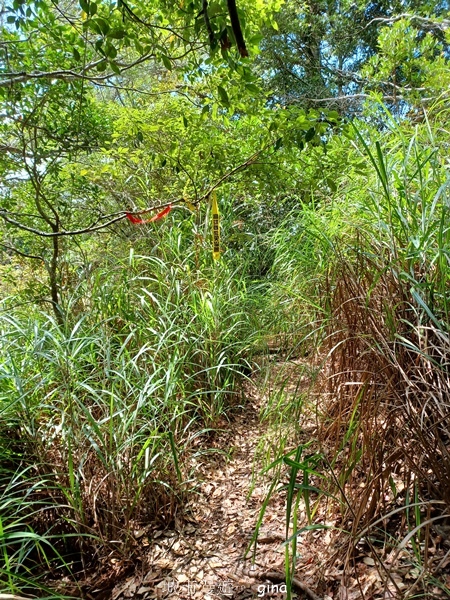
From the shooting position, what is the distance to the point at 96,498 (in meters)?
1.32

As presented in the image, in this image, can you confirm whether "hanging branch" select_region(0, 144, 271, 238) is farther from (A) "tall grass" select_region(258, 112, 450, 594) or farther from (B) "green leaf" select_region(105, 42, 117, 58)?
(A) "tall grass" select_region(258, 112, 450, 594)

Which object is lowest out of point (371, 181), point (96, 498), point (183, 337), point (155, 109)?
point (96, 498)

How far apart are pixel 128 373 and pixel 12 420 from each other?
18.4 inches

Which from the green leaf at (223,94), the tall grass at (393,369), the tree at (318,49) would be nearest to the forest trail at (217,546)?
the tall grass at (393,369)

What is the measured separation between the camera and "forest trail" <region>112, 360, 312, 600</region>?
1.17 meters

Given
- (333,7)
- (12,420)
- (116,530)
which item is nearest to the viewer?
(116,530)

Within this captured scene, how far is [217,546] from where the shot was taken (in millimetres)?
1342

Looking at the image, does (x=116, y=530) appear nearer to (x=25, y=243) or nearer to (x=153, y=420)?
(x=153, y=420)

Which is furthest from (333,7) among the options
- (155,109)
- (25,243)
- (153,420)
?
(153,420)

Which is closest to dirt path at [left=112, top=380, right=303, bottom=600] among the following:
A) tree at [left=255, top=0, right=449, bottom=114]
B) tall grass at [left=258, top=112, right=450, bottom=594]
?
tall grass at [left=258, top=112, right=450, bottom=594]

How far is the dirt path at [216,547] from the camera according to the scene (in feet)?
3.86

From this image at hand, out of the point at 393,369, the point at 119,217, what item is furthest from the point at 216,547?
the point at 119,217

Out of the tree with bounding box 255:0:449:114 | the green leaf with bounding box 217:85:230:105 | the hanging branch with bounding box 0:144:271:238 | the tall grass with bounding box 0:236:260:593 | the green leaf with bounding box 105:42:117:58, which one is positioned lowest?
the tall grass with bounding box 0:236:260:593

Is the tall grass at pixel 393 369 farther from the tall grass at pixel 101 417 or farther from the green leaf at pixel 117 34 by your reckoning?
the green leaf at pixel 117 34
